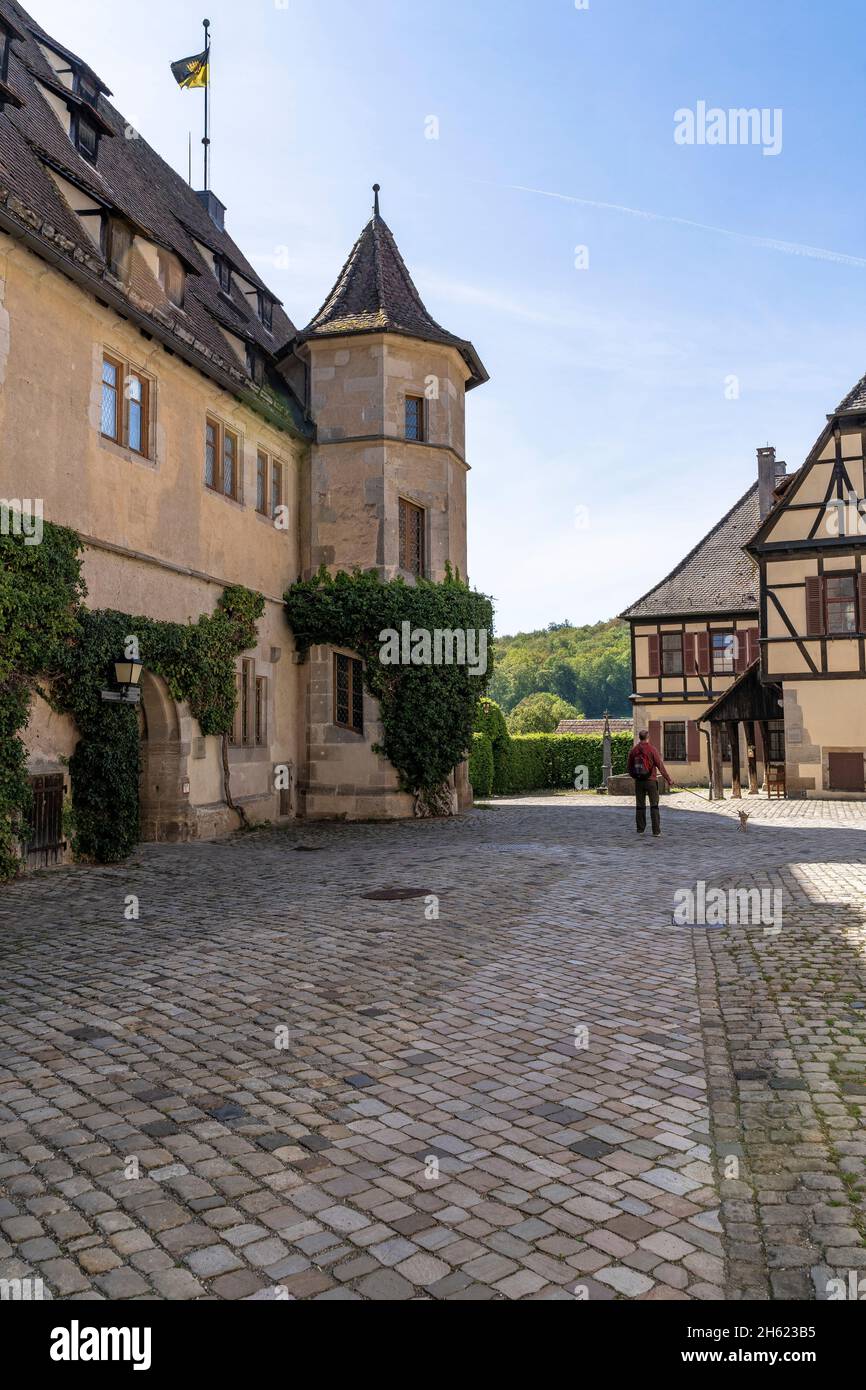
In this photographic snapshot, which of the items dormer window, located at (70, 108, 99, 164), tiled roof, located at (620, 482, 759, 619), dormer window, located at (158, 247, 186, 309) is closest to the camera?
dormer window, located at (158, 247, 186, 309)

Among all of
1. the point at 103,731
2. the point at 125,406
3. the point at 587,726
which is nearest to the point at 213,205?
the point at 125,406

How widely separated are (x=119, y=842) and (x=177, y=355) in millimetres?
7508

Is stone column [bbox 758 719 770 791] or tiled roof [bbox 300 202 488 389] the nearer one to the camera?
tiled roof [bbox 300 202 488 389]

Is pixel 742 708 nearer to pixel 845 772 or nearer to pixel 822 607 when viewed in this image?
pixel 845 772

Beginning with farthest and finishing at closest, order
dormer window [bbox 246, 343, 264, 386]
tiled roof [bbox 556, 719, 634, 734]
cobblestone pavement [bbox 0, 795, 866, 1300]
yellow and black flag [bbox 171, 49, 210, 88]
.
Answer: tiled roof [bbox 556, 719, 634, 734] < yellow and black flag [bbox 171, 49, 210, 88] < dormer window [bbox 246, 343, 264, 386] < cobblestone pavement [bbox 0, 795, 866, 1300]

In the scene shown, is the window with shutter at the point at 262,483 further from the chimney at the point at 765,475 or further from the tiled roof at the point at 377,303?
the chimney at the point at 765,475

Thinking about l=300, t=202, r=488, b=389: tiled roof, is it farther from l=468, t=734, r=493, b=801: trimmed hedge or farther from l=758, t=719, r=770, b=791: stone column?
l=758, t=719, r=770, b=791: stone column

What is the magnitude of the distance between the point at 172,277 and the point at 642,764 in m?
11.3

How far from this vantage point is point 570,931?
27.9 ft

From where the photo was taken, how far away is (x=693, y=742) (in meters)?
37.3

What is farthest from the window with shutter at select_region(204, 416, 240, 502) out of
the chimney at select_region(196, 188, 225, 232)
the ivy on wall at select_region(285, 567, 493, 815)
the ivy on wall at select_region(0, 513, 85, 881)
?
the chimney at select_region(196, 188, 225, 232)

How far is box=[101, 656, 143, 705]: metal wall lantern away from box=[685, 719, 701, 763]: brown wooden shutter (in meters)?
27.7

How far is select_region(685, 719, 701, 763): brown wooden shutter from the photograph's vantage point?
37.2 meters

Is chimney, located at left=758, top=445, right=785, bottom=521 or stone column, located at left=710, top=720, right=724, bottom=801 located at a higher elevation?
chimney, located at left=758, top=445, right=785, bottom=521
